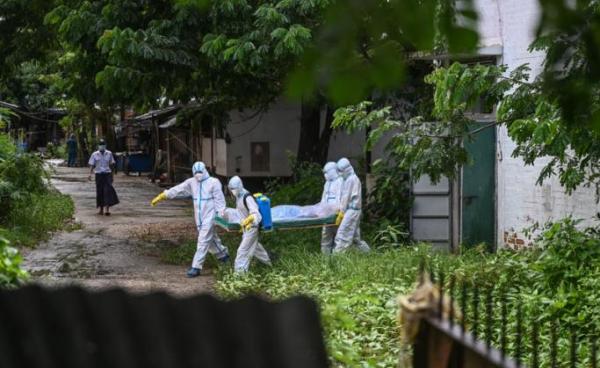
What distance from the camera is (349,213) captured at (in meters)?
16.6

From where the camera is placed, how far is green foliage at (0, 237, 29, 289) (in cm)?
572

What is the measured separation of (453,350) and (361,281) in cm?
854

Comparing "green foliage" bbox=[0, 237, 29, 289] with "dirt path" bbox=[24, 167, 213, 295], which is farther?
"dirt path" bbox=[24, 167, 213, 295]

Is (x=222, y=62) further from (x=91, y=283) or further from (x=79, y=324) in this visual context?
(x=79, y=324)

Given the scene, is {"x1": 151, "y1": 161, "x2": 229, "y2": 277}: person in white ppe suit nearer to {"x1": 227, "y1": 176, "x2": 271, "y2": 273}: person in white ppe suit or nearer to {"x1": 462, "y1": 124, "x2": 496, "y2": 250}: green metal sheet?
{"x1": 227, "y1": 176, "x2": 271, "y2": 273}: person in white ppe suit

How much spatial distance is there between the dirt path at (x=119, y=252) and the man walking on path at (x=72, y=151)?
19.9 metres

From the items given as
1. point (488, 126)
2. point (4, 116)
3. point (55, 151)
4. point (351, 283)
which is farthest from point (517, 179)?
A: point (55, 151)

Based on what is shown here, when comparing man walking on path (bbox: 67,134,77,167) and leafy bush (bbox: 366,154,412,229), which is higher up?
man walking on path (bbox: 67,134,77,167)

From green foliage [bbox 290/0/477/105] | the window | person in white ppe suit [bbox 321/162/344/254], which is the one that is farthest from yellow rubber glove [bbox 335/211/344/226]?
green foliage [bbox 290/0/477/105]

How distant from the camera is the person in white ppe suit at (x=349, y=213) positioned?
1645cm

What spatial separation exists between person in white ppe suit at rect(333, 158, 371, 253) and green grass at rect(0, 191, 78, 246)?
5.21 metres

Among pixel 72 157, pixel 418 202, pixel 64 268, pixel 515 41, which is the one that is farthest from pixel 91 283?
pixel 72 157

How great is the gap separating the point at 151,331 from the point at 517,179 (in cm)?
1212

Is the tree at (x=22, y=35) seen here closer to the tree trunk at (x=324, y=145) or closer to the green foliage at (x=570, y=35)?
the tree trunk at (x=324, y=145)
